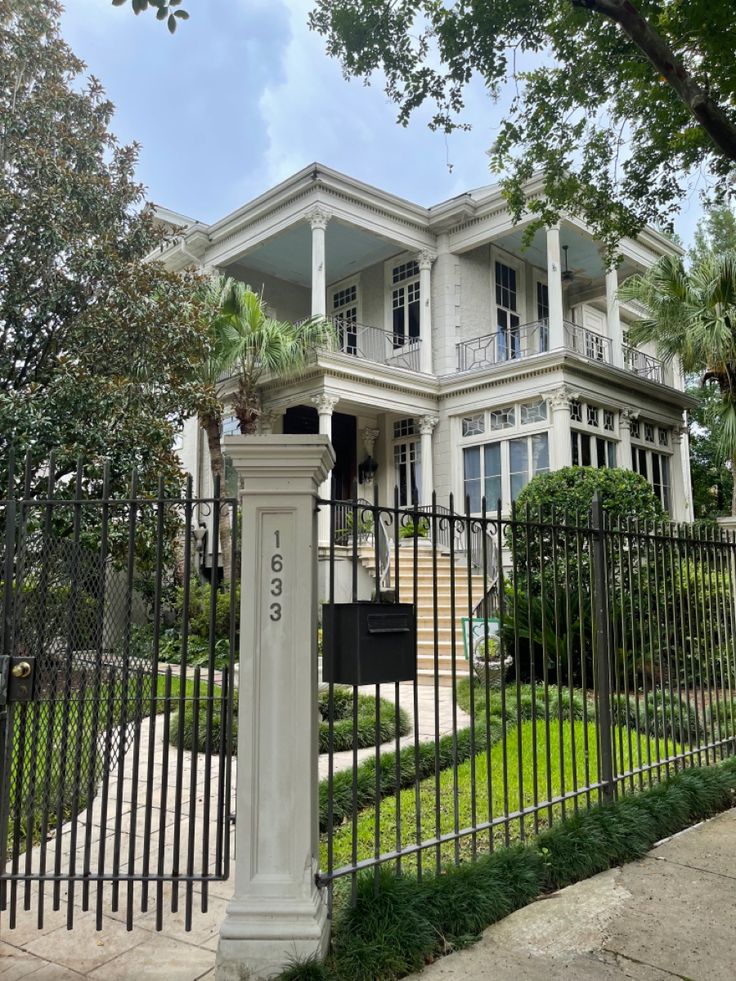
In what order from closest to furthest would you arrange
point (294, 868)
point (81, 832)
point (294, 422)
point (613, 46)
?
1. point (294, 868)
2. point (81, 832)
3. point (613, 46)
4. point (294, 422)

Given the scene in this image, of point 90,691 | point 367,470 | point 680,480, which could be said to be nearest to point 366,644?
point 90,691

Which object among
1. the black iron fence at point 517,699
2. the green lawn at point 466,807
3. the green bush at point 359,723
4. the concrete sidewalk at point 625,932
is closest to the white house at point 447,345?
the green bush at point 359,723

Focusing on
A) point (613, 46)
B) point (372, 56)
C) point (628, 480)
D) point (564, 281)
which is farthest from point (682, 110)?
point (564, 281)

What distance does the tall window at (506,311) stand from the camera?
58.9ft

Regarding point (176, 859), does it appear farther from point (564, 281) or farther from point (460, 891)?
point (564, 281)

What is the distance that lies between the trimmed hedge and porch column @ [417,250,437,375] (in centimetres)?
1314

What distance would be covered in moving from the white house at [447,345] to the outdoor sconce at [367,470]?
0.26 feet

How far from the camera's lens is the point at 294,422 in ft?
60.8

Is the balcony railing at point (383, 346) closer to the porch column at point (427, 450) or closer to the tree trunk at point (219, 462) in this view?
the porch column at point (427, 450)

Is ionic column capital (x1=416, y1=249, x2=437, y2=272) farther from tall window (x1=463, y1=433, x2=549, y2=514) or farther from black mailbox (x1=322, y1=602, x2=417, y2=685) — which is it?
black mailbox (x1=322, y1=602, x2=417, y2=685)

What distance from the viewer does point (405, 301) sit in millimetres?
17875

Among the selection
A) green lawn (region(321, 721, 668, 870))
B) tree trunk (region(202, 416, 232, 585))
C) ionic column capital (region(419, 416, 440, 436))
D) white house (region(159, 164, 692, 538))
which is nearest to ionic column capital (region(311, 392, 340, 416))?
white house (region(159, 164, 692, 538))

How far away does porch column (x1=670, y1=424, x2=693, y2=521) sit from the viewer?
18516 mm

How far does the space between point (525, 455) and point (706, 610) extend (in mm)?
9681
